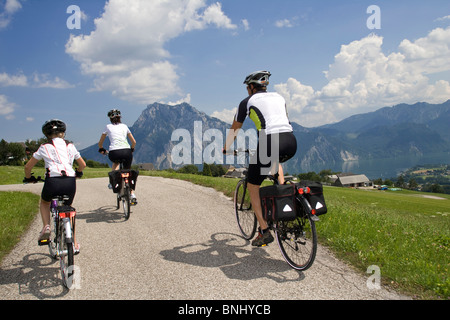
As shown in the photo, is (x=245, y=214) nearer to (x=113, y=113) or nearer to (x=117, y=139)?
(x=117, y=139)

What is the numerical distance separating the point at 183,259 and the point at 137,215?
378 centimetres

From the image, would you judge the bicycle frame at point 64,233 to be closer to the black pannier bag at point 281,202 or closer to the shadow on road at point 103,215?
the black pannier bag at point 281,202

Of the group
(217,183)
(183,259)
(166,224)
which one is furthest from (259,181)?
(217,183)

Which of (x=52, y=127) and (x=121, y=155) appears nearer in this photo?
(x=52, y=127)

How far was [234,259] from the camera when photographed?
15.9 ft

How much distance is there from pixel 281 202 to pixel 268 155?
80cm

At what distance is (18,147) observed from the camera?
81.2 m

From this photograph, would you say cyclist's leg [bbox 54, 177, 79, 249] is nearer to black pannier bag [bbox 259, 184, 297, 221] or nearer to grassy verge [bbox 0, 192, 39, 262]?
grassy verge [bbox 0, 192, 39, 262]

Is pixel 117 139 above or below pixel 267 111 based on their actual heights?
below

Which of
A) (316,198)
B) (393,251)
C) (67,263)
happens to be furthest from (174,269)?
(393,251)

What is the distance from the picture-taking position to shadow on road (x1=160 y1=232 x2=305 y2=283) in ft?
13.8

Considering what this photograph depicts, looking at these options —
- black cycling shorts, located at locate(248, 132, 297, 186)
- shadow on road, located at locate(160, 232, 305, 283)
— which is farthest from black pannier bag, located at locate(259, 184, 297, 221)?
shadow on road, located at locate(160, 232, 305, 283)

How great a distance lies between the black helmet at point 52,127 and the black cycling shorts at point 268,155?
332cm

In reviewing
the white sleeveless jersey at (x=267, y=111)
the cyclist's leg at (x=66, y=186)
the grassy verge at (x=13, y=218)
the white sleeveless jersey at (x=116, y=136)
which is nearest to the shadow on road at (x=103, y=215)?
the grassy verge at (x=13, y=218)
